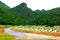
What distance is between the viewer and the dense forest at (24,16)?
86438mm

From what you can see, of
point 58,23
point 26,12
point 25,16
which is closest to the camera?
point 58,23

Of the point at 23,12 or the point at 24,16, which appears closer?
the point at 24,16

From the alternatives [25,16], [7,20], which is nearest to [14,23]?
[7,20]

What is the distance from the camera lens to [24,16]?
125625 millimetres

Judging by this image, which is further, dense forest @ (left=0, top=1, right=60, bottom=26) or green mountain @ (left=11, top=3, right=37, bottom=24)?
green mountain @ (left=11, top=3, right=37, bottom=24)

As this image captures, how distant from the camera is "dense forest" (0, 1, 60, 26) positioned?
86.4 m

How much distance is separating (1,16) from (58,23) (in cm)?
3939

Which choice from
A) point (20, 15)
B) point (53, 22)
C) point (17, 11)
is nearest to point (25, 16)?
point (20, 15)

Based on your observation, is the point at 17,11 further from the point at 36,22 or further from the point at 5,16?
the point at 36,22

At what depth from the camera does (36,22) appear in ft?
299

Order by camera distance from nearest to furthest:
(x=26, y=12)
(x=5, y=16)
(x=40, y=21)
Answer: (x=40, y=21) < (x=5, y=16) < (x=26, y=12)

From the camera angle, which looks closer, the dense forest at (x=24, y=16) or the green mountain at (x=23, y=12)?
the dense forest at (x=24, y=16)

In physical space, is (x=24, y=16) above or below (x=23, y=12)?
below

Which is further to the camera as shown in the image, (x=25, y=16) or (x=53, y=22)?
(x=25, y=16)
